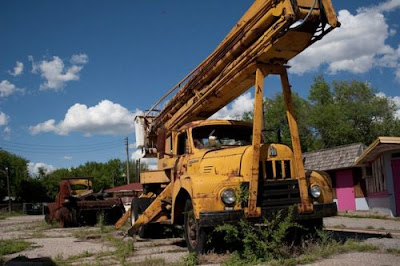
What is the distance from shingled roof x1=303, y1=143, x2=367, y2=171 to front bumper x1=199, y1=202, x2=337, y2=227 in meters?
15.4

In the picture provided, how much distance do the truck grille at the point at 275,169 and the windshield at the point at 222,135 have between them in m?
1.73

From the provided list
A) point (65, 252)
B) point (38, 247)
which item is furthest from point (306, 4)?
point (38, 247)

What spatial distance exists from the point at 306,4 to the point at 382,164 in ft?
46.8

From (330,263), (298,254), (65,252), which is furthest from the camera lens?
(65,252)

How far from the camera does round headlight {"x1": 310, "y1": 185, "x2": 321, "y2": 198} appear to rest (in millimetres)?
8859

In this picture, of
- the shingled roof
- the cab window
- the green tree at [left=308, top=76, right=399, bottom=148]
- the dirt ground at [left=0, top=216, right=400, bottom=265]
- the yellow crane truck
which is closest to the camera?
the dirt ground at [left=0, top=216, right=400, bottom=265]

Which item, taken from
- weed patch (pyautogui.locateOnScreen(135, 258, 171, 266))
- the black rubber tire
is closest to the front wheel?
the black rubber tire

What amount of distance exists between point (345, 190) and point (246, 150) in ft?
60.2

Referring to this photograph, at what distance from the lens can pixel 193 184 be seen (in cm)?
824

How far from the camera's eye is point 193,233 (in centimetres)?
879

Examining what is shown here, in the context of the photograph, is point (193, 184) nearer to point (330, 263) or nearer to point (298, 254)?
point (298, 254)

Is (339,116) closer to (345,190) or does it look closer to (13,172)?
(345,190)

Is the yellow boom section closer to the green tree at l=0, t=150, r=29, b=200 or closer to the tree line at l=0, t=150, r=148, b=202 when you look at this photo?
the tree line at l=0, t=150, r=148, b=202

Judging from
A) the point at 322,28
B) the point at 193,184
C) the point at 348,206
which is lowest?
the point at 348,206
